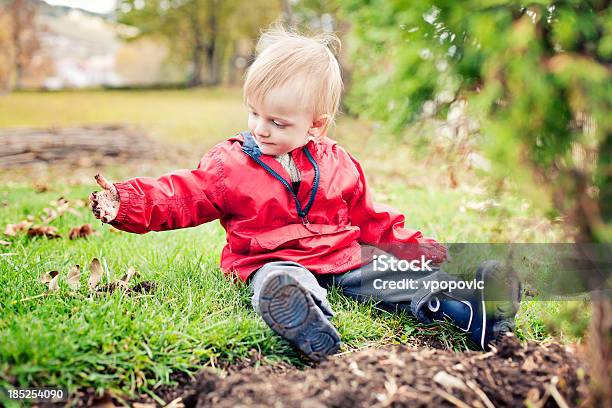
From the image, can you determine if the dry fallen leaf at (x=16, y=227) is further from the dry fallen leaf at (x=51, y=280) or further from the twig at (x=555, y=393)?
the twig at (x=555, y=393)

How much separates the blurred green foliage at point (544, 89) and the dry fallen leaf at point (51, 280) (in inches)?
69.9

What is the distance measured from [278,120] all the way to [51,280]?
125cm

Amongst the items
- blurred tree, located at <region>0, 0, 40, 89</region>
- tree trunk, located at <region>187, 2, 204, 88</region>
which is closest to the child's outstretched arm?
blurred tree, located at <region>0, 0, 40, 89</region>

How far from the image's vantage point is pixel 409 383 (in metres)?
1.79

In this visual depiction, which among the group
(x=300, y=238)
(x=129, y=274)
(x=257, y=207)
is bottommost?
(x=129, y=274)

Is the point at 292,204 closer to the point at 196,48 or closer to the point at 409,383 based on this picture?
the point at 409,383

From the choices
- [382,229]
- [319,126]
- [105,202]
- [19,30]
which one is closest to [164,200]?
[105,202]

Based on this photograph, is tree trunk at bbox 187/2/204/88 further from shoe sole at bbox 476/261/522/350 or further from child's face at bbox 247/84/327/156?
shoe sole at bbox 476/261/522/350

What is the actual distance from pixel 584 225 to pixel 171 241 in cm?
260

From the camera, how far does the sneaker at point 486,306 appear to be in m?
2.31

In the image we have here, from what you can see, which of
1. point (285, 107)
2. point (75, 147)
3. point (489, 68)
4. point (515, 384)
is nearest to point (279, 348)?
point (515, 384)

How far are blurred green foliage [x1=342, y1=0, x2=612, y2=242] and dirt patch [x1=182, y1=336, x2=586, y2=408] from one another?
0.53 meters

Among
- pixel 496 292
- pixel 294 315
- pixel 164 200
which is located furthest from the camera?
pixel 164 200

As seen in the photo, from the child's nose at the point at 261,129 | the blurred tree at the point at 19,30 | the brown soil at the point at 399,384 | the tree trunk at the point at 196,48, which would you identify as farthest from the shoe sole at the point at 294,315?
the tree trunk at the point at 196,48
